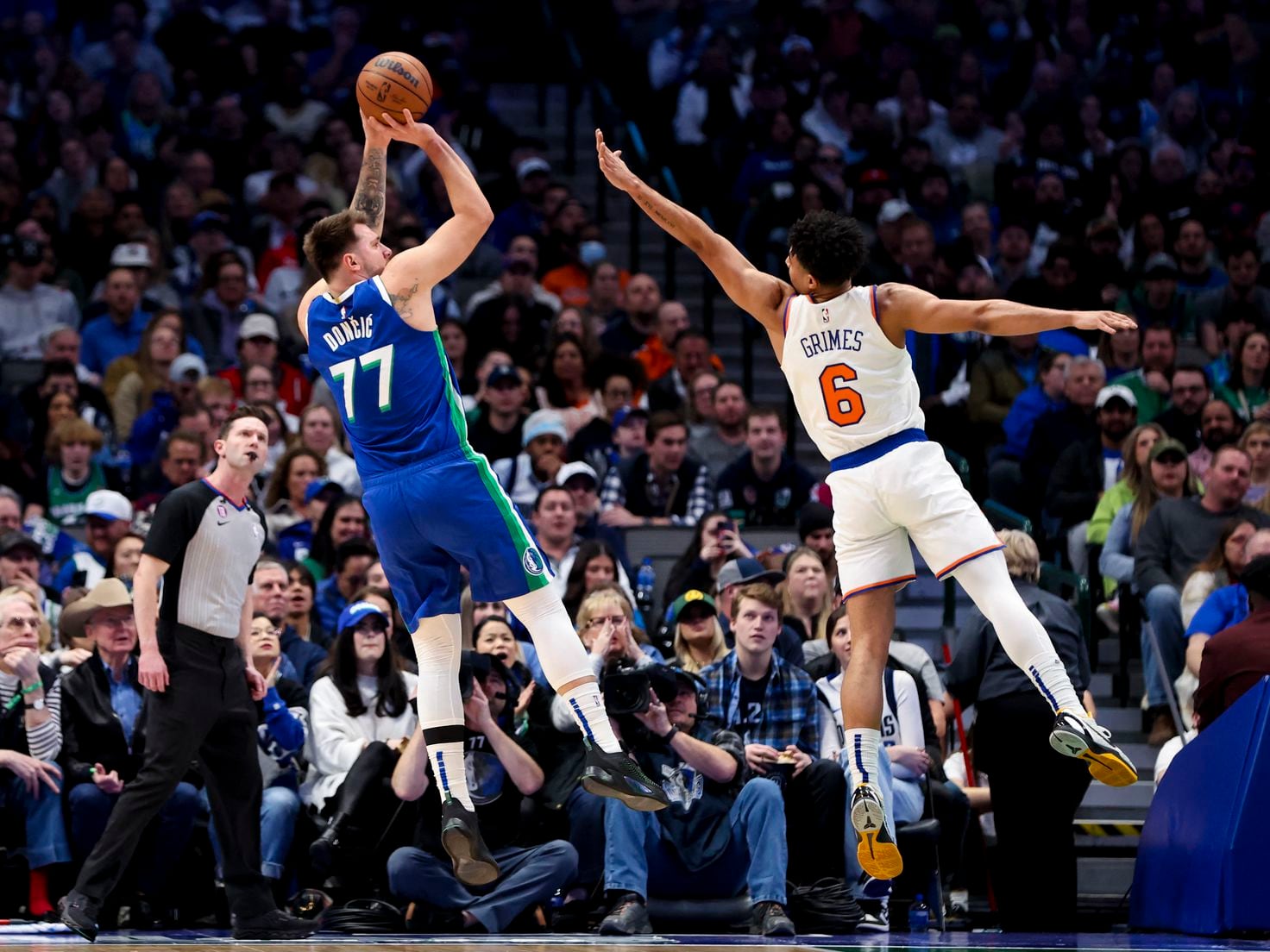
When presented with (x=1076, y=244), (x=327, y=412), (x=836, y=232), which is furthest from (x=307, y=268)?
(x=836, y=232)

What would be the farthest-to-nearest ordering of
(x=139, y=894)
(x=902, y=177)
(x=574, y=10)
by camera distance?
(x=574, y=10) < (x=902, y=177) < (x=139, y=894)

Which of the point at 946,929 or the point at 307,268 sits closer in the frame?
the point at 946,929

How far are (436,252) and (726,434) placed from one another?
6.57 meters

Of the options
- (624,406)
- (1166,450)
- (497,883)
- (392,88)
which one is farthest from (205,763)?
(1166,450)

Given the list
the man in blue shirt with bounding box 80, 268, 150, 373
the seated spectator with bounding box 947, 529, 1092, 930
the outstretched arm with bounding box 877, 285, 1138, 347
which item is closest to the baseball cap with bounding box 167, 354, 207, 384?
the man in blue shirt with bounding box 80, 268, 150, 373

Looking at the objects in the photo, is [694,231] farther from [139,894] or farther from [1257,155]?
[1257,155]

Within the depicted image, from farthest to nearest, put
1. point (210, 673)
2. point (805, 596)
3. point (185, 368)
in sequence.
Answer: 1. point (185, 368)
2. point (805, 596)
3. point (210, 673)

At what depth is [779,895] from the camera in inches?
360

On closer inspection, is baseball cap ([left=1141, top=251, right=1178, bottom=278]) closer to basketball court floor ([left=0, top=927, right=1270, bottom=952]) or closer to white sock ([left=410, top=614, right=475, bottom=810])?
basketball court floor ([left=0, top=927, right=1270, bottom=952])

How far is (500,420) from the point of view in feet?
45.3

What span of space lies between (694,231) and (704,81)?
441 inches

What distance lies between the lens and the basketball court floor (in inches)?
308


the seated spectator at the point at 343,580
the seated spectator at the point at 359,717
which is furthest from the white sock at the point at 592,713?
the seated spectator at the point at 343,580

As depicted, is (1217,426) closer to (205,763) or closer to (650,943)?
(650,943)
